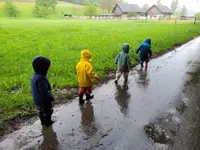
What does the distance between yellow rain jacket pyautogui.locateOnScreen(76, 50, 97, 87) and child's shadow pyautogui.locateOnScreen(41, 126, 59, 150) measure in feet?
4.78

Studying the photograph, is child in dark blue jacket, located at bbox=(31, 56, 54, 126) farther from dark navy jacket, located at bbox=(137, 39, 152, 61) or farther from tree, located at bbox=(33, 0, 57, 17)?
tree, located at bbox=(33, 0, 57, 17)

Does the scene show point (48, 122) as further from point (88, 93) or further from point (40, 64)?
point (88, 93)

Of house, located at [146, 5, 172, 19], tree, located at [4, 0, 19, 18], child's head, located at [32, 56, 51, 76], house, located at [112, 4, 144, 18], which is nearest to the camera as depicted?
child's head, located at [32, 56, 51, 76]

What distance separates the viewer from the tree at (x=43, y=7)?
267 ft

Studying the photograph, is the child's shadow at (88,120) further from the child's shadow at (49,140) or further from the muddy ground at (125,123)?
the child's shadow at (49,140)

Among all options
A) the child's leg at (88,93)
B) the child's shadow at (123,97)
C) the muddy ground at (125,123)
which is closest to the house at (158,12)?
the child's shadow at (123,97)

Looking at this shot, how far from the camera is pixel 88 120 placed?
4406 millimetres

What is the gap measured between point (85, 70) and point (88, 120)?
122cm

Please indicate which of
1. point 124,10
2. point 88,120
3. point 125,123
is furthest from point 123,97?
point 124,10

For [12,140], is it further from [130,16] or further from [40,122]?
[130,16]

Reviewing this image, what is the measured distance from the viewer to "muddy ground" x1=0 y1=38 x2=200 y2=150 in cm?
361

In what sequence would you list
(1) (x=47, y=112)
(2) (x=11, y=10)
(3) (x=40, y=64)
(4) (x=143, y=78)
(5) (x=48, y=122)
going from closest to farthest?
(3) (x=40, y=64) < (1) (x=47, y=112) < (5) (x=48, y=122) < (4) (x=143, y=78) < (2) (x=11, y=10)

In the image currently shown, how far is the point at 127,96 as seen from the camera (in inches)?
225

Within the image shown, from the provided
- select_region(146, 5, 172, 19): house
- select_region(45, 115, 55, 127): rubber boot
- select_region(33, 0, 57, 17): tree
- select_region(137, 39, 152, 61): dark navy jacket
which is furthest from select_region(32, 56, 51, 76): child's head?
select_region(146, 5, 172, 19): house
